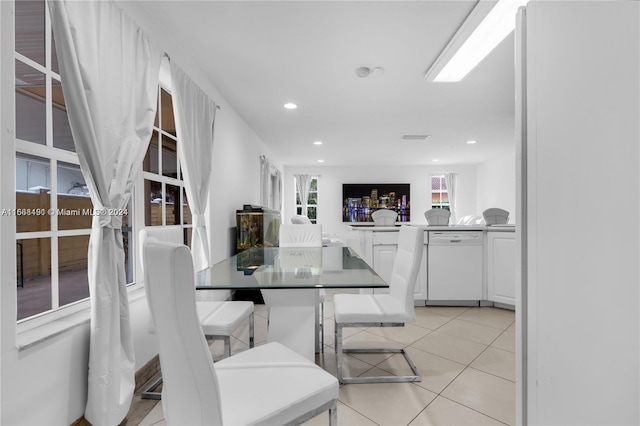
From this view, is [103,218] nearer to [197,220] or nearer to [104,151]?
[104,151]

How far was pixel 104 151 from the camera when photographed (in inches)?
59.9

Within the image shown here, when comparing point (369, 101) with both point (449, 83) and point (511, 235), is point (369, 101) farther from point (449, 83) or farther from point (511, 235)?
point (511, 235)

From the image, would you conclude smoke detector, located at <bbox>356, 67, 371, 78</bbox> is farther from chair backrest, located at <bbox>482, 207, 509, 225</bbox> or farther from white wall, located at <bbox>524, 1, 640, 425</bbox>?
white wall, located at <bbox>524, 1, 640, 425</bbox>

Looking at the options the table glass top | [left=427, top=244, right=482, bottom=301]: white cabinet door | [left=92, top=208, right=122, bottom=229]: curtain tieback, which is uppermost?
[left=92, top=208, right=122, bottom=229]: curtain tieback

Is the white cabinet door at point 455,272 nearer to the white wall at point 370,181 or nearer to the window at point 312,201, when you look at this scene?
the white wall at point 370,181

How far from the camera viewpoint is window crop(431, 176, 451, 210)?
8930mm

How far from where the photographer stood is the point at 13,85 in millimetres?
1152

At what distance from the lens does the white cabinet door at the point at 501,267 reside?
3.23 metres

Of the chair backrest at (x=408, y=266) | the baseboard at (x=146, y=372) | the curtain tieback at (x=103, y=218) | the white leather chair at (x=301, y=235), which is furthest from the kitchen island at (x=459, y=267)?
the curtain tieback at (x=103, y=218)

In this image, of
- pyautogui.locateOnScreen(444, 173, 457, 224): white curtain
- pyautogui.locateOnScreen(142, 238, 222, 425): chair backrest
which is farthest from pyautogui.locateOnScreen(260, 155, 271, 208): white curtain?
pyautogui.locateOnScreen(444, 173, 457, 224): white curtain

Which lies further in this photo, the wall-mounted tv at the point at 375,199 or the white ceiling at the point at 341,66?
the wall-mounted tv at the point at 375,199

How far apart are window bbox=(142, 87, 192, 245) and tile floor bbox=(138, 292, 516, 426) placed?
3.94 ft

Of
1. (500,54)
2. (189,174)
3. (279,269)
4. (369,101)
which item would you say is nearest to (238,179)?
(189,174)

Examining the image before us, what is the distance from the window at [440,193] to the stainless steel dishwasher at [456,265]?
5.79 m
